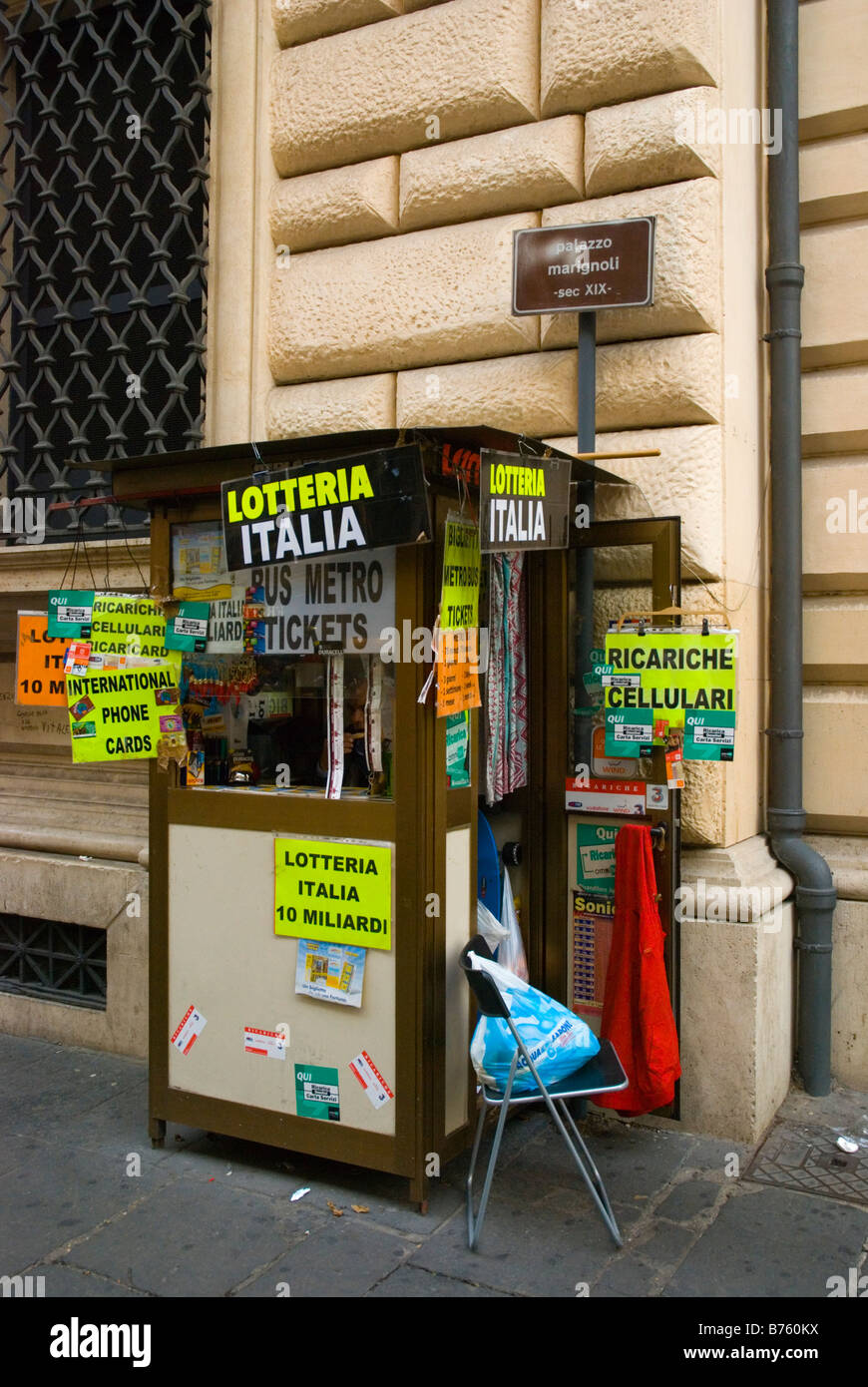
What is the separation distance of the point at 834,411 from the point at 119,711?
3276 millimetres

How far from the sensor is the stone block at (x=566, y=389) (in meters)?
4.42

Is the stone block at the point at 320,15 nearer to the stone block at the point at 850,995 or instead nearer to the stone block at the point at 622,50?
the stone block at the point at 622,50

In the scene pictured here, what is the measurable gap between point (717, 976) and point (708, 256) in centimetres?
283

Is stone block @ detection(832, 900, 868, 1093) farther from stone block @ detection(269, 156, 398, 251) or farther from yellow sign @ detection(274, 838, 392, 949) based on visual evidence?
stone block @ detection(269, 156, 398, 251)

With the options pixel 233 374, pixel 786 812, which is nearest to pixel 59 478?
pixel 233 374

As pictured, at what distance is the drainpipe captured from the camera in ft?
15.5

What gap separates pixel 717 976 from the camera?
14.1 feet

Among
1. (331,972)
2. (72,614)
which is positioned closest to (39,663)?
(72,614)

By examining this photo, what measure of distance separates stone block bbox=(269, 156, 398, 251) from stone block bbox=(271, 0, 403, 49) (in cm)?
66

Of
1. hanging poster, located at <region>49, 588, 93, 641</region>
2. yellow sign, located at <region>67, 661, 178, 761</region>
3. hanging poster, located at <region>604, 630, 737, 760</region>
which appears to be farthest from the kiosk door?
hanging poster, located at <region>49, 588, 93, 641</region>

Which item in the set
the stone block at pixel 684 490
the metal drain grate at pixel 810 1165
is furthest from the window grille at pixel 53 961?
the stone block at pixel 684 490

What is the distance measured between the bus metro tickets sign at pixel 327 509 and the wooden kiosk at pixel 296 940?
14cm

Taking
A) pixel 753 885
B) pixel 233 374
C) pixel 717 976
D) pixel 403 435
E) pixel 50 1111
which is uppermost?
pixel 233 374

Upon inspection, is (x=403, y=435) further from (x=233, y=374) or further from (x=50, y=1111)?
(x=50, y=1111)
